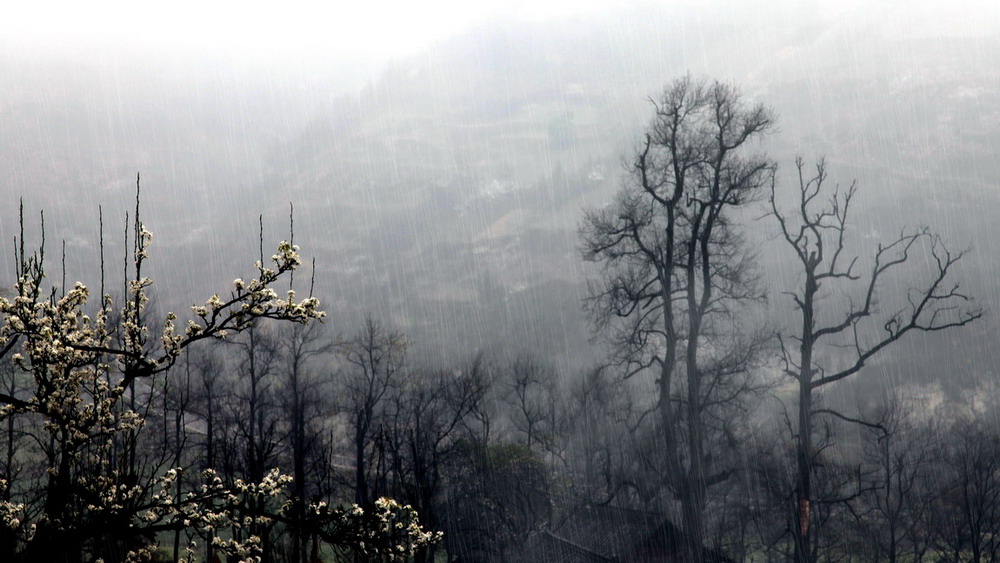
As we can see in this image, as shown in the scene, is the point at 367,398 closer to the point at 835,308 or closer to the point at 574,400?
the point at 574,400

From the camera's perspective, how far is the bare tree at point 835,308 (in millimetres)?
23250

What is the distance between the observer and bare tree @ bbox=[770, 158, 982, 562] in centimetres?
2325

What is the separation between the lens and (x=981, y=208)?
14188cm

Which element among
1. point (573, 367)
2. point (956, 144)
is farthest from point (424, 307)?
point (956, 144)

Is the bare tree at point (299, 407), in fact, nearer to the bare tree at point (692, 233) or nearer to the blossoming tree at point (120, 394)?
the bare tree at point (692, 233)

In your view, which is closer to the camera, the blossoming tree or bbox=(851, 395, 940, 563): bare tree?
the blossoming tree

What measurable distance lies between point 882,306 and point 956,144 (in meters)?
75.1

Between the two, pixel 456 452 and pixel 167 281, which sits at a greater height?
pixel 167 281

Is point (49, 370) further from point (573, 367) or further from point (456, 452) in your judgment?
point (573, 367)

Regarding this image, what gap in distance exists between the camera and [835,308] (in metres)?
122

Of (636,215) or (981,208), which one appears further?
(981,208)

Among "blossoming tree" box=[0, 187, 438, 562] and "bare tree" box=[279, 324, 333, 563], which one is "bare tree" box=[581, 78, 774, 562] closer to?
"bare tree" box=[279, 324, 333, 563]

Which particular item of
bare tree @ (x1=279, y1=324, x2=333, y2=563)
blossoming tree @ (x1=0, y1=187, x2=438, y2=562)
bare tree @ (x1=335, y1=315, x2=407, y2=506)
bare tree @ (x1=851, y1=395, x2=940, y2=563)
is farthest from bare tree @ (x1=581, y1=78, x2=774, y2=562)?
blossoming tree @ (x1=0, y1=187, x2=438, y2=562)

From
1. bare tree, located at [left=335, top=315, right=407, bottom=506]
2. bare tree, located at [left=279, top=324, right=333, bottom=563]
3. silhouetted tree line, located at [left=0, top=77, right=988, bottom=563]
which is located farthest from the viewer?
bare tree, located at [left=279, top=324, right=333, bottom=563]
